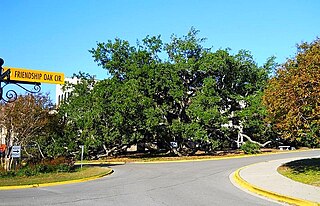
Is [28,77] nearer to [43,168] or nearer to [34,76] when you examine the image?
[34,76]

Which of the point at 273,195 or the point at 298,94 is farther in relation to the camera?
the point at 298,94

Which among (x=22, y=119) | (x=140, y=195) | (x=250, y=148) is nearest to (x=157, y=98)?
(x=250, y=148)

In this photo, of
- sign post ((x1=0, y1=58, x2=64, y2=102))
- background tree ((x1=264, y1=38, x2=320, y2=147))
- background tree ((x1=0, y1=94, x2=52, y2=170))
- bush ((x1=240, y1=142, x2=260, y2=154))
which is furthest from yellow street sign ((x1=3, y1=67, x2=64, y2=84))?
bush ((x1=240, y1=142, x2=260, y2=154))

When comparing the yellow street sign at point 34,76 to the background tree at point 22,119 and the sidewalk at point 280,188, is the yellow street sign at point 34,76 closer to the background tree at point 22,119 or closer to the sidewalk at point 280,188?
the background tree at point 22,119

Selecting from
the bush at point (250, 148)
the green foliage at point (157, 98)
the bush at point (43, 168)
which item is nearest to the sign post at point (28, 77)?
the bush at point (43, 168)

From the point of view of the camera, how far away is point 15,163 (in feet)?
67.8

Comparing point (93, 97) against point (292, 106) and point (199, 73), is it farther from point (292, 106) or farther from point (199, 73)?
point (292, 106)

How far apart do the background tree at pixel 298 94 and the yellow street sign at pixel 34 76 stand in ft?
31.2

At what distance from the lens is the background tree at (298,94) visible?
14.7m

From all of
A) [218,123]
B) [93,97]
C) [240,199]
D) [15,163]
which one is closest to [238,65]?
[218,123]

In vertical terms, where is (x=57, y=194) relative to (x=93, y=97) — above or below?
below

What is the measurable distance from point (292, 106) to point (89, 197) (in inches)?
358

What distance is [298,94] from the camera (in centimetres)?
1500

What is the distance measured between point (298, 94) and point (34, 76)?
1092 centimetres
